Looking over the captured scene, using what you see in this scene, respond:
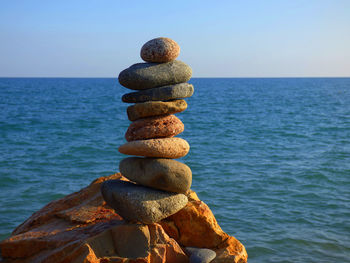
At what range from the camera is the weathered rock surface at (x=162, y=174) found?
19.8ft

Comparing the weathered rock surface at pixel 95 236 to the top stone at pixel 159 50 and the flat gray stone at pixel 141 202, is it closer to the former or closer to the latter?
the flat gray stone at pixel 141 202

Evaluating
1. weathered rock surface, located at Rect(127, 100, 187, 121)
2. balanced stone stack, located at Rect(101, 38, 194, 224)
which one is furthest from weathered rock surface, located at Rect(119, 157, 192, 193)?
weathered rock surface, located at Rect(127, 100, 187, 121)

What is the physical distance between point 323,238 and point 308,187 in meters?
3.64

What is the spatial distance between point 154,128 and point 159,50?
1208 mm

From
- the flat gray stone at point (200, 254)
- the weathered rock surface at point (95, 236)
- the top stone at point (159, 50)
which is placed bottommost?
the flat gray stone at point (200, 254)

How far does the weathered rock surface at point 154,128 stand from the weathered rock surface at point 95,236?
4.15 feet

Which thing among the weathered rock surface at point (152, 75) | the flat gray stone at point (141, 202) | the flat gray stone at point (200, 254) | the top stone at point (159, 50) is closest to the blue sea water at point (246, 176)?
the flat gray stone at point (200, 254)

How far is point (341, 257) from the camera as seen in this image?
7.96 metres

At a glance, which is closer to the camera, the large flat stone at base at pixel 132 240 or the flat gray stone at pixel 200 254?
the large flat stone at base at pixel 132 240

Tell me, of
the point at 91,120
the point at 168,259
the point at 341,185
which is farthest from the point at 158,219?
the point at 91,120

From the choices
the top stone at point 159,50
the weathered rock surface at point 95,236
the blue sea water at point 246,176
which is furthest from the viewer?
the blue sea water at point 246,176

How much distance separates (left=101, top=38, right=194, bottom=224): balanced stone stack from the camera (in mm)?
6004

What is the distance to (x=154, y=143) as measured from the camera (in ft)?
19.8

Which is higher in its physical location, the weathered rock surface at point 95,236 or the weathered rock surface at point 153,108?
the weathered rock surface at point 153,108
